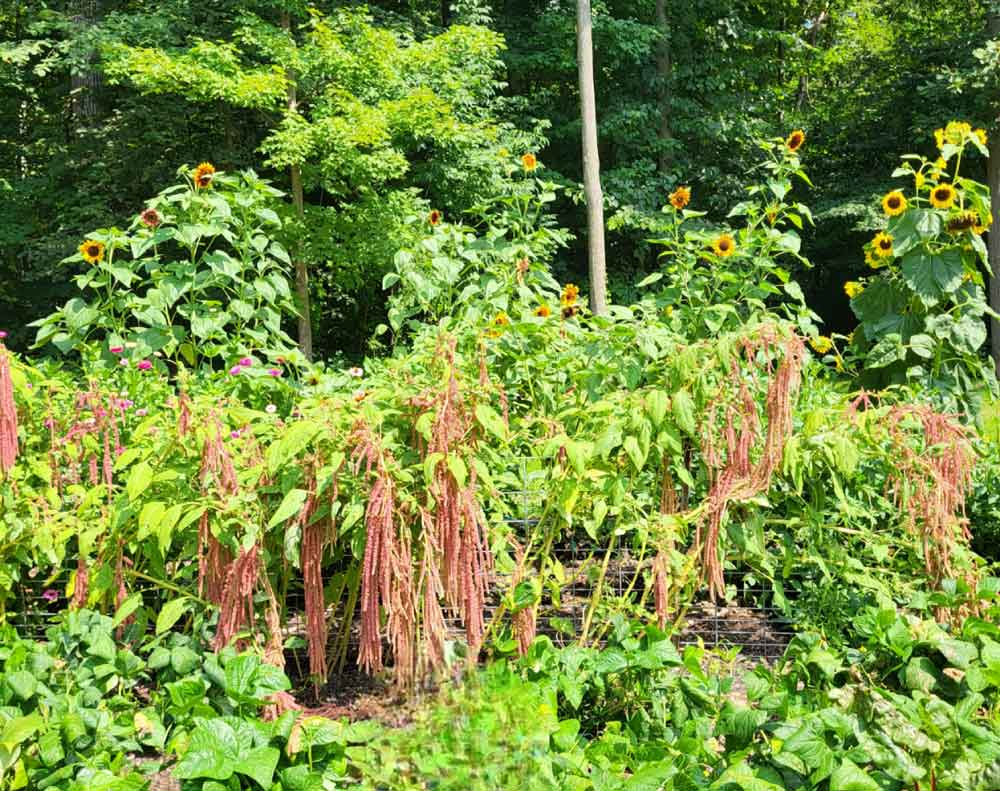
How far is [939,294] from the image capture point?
4301mm

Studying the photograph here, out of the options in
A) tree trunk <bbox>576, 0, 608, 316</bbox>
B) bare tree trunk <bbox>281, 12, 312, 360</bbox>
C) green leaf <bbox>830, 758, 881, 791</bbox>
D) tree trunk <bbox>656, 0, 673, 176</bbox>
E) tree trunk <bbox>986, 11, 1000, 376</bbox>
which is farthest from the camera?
tree trunk <bbox>656, 0, 673, 176</bbox>

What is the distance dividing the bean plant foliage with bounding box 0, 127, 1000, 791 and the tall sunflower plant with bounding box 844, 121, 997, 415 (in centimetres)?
140

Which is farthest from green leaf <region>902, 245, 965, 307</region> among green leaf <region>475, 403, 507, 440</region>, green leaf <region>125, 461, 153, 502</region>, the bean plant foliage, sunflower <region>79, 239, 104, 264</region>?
sunflower <region>79, 239, 104, 264</region>

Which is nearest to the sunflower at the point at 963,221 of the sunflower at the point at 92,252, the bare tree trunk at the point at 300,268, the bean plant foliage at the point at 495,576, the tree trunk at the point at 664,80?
the bean plant foliage at the point at 495,576

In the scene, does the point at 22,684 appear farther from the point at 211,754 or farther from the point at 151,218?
the point at 151,218

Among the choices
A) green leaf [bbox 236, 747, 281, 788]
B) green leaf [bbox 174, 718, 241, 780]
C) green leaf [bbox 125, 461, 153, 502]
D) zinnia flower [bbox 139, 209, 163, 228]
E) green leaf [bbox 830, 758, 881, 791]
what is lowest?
green leaf [bbox 830, 758, 881, 791]

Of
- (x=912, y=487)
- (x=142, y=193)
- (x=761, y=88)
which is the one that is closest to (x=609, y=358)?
(x=912, y=487)

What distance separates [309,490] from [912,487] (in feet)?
5.43

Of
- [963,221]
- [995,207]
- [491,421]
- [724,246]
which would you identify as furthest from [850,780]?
[995,207]

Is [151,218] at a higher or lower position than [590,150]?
lower

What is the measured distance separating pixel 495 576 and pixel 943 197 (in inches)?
110

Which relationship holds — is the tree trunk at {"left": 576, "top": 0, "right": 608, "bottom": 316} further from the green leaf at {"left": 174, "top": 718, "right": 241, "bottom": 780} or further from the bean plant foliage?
the green leaf at {"left": 174, "top": 718, "right": 241, "bottom": 780}

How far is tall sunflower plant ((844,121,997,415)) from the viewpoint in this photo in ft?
14.0

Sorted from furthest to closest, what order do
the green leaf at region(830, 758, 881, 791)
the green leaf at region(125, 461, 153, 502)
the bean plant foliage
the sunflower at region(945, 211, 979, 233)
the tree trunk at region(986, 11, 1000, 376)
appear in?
the tree trunk at region(986, 11, 1000, 376)
the sunflower at region(945, 211, 979, 233)
the green leaf at region(125, 461, 153, 502)
the bean plant foliage
the green leaf at region(830, 758, 881, 791)
